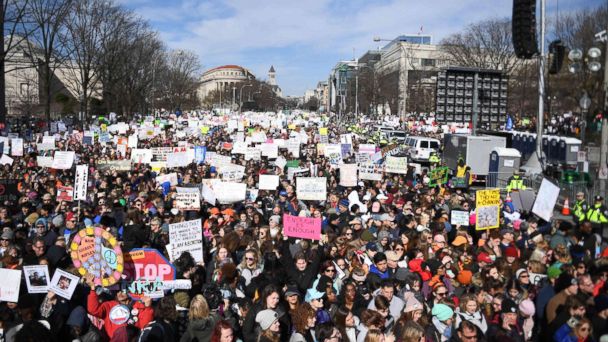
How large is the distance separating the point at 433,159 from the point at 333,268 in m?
16.8

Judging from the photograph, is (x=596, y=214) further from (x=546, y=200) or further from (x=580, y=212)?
(x=546, y=200)

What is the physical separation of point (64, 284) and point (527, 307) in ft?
16.3

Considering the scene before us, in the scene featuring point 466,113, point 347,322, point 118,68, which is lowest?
point 347,322

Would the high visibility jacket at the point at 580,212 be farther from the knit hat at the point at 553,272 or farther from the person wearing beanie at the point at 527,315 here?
the person wearing beanie at the point at 527,315

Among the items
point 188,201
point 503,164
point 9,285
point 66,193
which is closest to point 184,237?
point 9,285

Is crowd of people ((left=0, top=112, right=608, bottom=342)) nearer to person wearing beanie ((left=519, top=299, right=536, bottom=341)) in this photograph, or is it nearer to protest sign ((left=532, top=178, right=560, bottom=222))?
person wearing beanie ((left=519, top=299, right=536, bottom=341))

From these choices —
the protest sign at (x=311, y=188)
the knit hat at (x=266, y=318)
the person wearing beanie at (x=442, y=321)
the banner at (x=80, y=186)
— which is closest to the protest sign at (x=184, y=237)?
the knit hat at (x=266, y=318)

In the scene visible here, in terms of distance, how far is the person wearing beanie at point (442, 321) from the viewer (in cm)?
573

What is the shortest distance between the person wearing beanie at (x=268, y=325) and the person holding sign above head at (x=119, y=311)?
49.5 inches

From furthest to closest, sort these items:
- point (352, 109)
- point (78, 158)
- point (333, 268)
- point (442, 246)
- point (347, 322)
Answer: point (352, 109) → point (78, 158) → point (442, 246) → point (333, 268) → point (347, 322)

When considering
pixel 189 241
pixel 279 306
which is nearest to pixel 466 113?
pixel 189 241

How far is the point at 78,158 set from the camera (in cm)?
2144

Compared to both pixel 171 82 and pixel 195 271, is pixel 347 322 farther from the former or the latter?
pixel 171 82

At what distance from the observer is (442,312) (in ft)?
19.3
